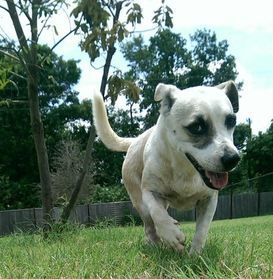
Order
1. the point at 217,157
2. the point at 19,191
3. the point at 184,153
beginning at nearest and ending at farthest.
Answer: the point at 217,157 < the point at 184,153 < the point at 19,191

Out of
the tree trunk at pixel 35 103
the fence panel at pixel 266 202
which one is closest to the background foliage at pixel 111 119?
the fence panel at pixel 266 202

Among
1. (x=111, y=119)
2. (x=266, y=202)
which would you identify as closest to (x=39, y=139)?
(x=266, y=202)

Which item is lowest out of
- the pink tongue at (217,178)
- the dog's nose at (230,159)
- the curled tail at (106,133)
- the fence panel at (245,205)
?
the fence panel at (245,205)

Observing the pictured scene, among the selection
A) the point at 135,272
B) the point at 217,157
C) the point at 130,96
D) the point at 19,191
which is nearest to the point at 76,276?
the point at 135,272

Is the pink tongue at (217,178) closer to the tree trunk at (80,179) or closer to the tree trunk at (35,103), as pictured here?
the tree trunk at (80,179)

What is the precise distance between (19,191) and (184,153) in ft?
102

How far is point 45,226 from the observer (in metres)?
7.24

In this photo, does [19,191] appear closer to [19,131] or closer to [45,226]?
[19,131]

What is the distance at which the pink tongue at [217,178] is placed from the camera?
12.2ft

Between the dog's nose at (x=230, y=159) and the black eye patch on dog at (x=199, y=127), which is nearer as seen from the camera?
the dog's nose at (x=230, y=159)

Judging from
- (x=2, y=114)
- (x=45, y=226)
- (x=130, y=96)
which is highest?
(x=2, y=114)

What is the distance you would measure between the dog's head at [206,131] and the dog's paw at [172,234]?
0.39 metres

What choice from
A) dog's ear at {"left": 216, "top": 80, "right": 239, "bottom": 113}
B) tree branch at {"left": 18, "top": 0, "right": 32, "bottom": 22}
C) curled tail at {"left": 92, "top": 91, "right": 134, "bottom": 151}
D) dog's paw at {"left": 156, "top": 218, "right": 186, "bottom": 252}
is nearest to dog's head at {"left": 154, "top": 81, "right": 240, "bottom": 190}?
dog's ear at {"left": 216, "top": 80, "right": 239, "bottom": 113}

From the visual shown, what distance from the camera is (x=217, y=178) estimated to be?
3.71 metres
